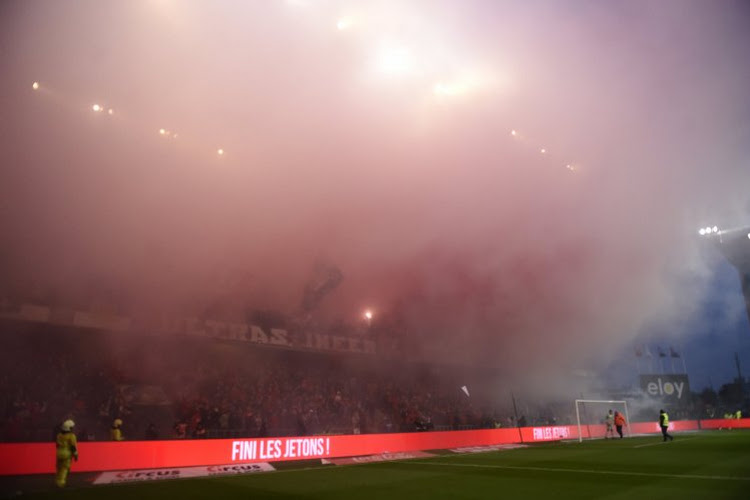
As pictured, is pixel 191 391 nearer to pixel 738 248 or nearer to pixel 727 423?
pixel 727 423

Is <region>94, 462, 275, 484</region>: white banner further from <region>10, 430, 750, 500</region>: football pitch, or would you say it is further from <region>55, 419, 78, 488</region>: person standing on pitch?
<region>55, 419, 78, 488</region>: person standing on pitch

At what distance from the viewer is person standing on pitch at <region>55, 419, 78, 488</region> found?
10211mm

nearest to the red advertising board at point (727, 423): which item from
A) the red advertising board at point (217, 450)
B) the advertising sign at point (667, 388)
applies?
the advertising sign at point (667, 388)

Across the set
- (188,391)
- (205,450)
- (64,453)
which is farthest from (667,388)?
(64,453)

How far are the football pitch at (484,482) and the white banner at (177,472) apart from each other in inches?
24.4

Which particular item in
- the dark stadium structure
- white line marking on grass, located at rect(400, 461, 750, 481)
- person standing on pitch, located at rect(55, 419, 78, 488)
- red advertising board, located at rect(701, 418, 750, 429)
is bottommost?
red advertising board, located at rect(701, 418, 750, 429)

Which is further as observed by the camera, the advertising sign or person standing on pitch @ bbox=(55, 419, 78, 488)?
the advertising sign

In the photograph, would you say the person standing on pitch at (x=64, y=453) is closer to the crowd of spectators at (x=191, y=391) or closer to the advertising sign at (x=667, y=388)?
the crowd of spectators at (x=191, y=391)

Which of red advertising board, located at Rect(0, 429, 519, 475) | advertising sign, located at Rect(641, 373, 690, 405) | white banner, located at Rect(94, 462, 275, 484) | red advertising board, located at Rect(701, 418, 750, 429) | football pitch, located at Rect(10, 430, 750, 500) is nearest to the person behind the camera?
football pitch, located at Rect(10, 430, 750, 500)

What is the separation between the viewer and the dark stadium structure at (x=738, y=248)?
112 ft

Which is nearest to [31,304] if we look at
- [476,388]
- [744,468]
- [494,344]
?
[744,468]

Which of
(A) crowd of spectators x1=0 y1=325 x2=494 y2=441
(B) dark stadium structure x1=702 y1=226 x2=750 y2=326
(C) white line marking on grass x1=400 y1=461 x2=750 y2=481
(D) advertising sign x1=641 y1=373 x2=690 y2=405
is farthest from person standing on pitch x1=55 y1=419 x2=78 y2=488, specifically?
(B) dark stadium structure x1=702 y1=226 x2=750 y2=326

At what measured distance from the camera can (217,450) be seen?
1388 centimetres

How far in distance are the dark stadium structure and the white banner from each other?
117 feet
